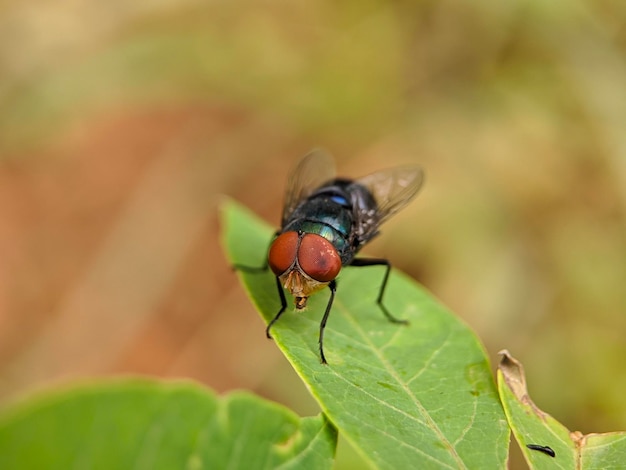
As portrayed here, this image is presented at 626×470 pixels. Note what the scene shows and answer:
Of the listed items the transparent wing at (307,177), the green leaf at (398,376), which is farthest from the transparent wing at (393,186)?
the green leaf at (398,376)

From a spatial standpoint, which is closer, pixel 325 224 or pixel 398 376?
pixel 398 376

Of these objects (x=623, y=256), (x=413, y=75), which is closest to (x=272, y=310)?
(x=623, y=256)

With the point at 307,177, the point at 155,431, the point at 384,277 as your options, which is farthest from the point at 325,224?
the point at 155,431

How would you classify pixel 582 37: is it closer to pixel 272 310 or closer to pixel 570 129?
pixel 570 129

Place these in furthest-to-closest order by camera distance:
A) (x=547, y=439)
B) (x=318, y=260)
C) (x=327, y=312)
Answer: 1. (x=318, y=260)
2. (x=327, y=312)
3. (x=547, y=439)

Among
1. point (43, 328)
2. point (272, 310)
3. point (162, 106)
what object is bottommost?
point (43, 328)

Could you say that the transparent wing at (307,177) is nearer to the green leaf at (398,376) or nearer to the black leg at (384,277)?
the black leg at (384,277)

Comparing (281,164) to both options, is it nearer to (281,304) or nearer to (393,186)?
(393,186)
